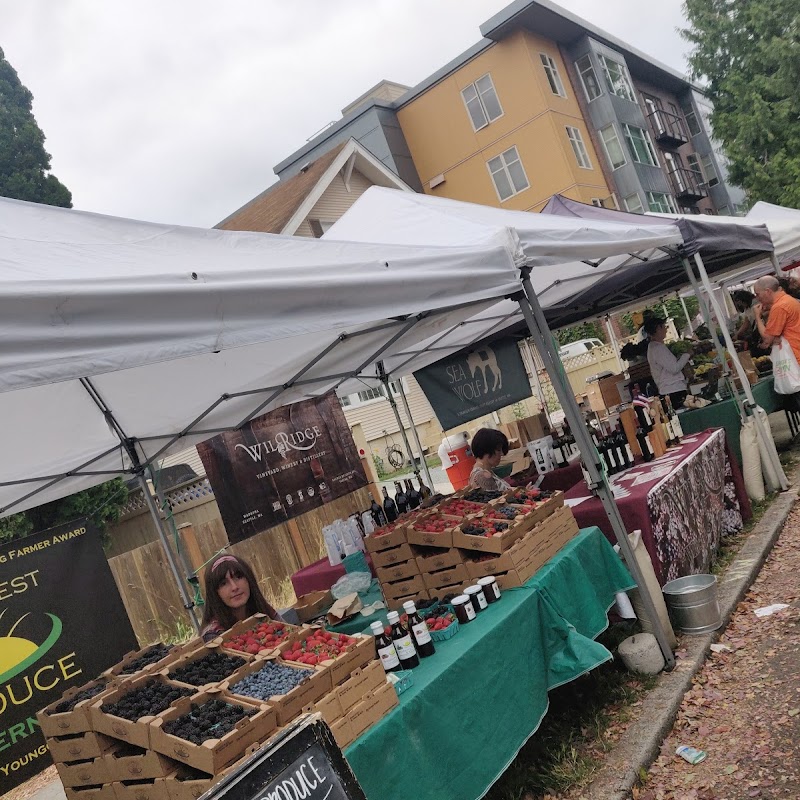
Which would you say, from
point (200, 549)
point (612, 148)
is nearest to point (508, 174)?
point (612, 148)

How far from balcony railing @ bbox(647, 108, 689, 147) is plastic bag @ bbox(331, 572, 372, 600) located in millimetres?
34567

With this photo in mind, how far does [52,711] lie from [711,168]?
45200 mm

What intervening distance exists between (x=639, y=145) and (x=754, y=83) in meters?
4.78

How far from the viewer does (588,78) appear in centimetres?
2812

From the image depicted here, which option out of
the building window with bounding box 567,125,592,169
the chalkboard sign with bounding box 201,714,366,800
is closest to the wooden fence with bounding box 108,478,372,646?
the chalkboard sign with bounding box 201,714,366,800

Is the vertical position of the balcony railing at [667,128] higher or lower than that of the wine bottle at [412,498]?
higher

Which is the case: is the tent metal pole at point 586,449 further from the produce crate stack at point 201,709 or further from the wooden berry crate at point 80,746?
the wooden berry crate at point 80,746

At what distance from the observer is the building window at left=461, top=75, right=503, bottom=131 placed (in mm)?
25875

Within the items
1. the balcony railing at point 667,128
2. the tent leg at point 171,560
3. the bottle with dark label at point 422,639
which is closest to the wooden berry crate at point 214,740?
the bottle with dark label at point 422,639

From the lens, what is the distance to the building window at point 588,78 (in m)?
27.9

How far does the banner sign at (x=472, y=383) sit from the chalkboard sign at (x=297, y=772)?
608 centimetres

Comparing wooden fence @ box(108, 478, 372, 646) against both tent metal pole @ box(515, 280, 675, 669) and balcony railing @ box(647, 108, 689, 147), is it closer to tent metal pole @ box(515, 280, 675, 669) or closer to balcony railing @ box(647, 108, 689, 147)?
tent metal pole @ box(515, 280, 675, 669)

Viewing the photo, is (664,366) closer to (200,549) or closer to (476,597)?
(476,597)

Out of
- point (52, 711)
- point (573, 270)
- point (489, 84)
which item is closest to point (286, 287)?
point (52, 711)
